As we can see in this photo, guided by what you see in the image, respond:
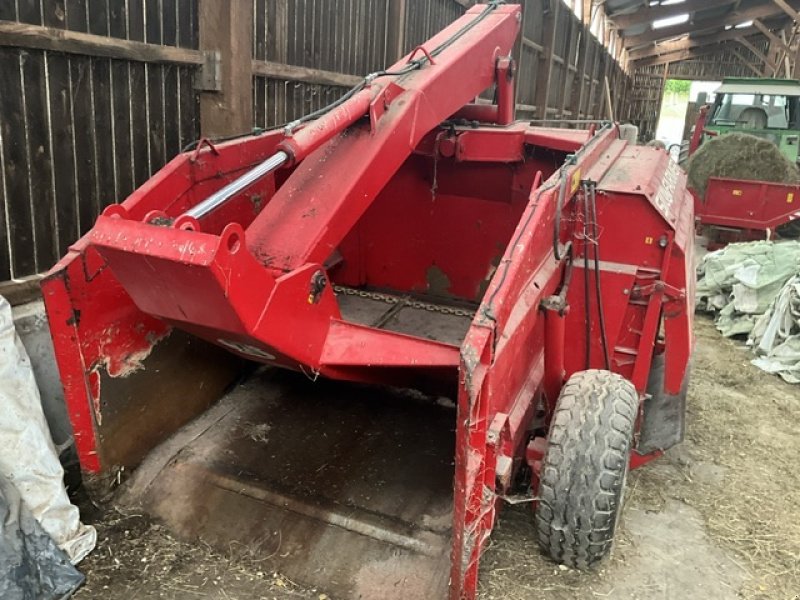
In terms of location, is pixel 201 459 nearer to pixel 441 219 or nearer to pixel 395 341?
pixel 395 341

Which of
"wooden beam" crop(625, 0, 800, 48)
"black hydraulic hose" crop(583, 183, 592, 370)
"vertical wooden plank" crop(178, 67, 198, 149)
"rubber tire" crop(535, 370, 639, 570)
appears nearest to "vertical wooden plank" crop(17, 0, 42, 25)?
"vertical wooden plank" crop(178, 67, 198, 149)

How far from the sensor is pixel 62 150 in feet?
10.9

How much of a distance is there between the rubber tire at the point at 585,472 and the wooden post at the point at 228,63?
107 inches

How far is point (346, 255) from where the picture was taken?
13.7 feet

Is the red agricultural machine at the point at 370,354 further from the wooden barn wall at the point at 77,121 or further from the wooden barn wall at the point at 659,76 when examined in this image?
the wooden barn wall at the point at 659,76

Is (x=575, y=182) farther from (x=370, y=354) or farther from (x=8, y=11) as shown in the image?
(x=8, y=11)

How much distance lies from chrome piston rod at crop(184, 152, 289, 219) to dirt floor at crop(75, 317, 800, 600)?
1271 mm

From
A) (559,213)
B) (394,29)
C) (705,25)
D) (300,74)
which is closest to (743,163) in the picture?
(394,29)

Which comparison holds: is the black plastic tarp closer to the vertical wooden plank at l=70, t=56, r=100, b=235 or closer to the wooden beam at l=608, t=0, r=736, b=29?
the vertical wooden plank at l=70, t=56, r=100, b=235

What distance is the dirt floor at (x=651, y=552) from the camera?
2471 millimetres

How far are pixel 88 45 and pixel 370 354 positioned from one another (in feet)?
6.92

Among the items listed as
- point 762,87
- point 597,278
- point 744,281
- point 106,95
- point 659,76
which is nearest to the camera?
point 597,278

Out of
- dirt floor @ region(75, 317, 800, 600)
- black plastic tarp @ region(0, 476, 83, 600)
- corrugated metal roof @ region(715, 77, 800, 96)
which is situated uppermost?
corrugated metal roof @ region(715, 77, 800, 96)

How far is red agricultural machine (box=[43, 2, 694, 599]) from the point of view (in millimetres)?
2090
